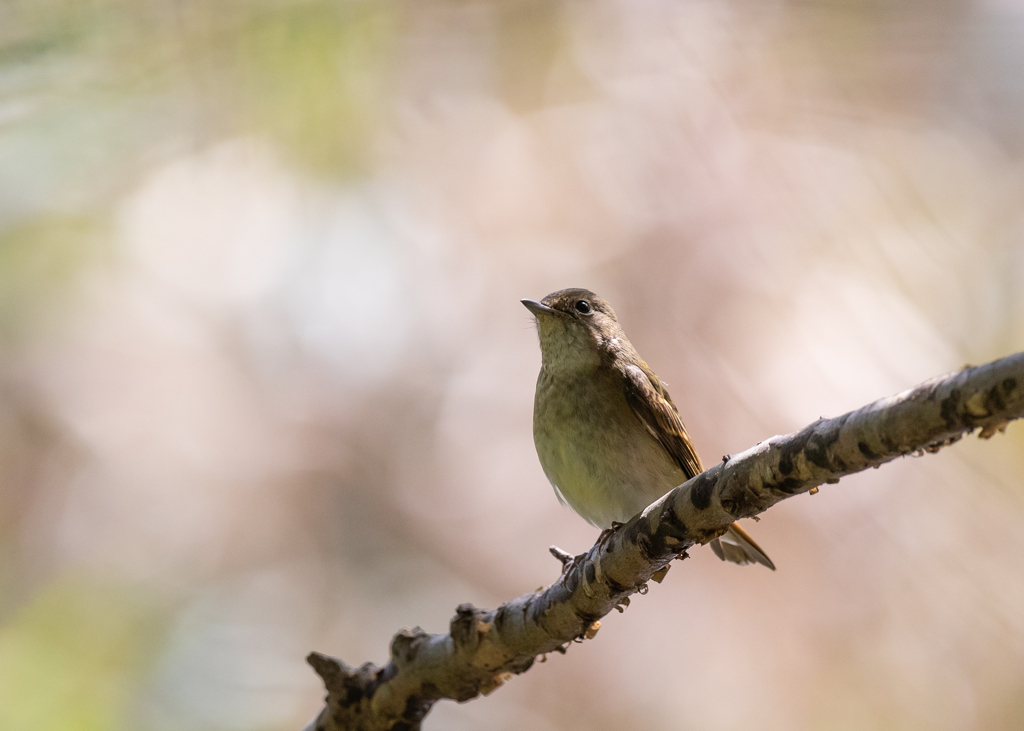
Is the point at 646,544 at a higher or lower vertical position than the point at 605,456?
lower

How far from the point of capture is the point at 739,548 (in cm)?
396

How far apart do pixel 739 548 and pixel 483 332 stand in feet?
13.2

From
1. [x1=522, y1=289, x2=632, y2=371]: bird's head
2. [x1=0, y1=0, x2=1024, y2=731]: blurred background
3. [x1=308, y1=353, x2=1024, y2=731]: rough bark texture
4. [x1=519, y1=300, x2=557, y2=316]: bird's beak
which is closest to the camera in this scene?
[x1=308, y1=353, x2=1024, y2=731]: rough bark texture

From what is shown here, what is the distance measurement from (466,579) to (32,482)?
368cm

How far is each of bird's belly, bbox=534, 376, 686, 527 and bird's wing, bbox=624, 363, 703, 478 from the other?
0.03 meters

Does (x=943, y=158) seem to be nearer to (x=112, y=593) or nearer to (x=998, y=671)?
(x=998, y=671)

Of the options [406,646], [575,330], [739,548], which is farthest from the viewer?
[575,330]

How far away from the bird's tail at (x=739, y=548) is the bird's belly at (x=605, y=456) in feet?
1.09

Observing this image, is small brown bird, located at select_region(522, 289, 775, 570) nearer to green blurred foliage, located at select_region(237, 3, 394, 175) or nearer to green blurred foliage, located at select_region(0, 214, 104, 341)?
green blurred foliage, located at select_region(237, 3, 394, 175)

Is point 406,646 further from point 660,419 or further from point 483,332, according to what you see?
point 483,332

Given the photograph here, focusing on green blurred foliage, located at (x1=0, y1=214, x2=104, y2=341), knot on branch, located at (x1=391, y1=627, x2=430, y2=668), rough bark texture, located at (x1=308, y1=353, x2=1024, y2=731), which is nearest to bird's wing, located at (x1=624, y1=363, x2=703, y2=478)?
rough bark texture, located at (x1=308, y1=353, x2=1024, y2=731)

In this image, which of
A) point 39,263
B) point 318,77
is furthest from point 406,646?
point 39,263

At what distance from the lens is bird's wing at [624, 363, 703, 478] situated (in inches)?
150

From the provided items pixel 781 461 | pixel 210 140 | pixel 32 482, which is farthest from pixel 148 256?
pixel 781 461
